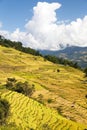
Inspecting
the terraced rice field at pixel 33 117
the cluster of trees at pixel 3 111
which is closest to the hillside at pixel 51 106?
the terraced rice field at pixel 33 117

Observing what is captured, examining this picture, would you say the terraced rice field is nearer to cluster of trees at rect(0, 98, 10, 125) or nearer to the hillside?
the hillside

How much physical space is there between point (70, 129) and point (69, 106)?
3016 cm

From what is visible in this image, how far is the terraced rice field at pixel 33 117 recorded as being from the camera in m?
61.8

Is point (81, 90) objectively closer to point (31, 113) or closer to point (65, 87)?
point (65, 87)

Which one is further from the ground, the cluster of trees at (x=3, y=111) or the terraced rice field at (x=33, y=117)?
the cluster of trees at (x=3, y=111)

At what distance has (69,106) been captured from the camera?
94250mm

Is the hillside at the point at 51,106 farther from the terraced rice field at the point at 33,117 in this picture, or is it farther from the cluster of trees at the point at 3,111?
the cluster of trees at the point at 3,111

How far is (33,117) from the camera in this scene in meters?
68.0

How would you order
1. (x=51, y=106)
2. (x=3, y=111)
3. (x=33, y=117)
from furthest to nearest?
1. (x=51, y=106)
2. (x=33, y=117)
3. (x=3, y=111)

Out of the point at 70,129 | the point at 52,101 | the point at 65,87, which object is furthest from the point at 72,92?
the point at 70,129

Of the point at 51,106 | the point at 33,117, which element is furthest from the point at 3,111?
the point at 51,106

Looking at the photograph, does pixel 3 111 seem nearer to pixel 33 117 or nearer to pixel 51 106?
pixel 33 117

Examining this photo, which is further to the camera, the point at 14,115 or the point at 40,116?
the point at 40,116

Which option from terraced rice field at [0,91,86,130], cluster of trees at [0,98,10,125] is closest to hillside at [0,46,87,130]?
terraced rice field at [0,91,86,130]
